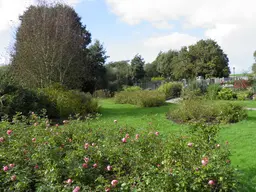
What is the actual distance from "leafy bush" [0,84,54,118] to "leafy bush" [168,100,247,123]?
5267 mm

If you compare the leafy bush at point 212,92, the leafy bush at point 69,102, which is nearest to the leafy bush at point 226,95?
the leafy bush at point 212,92

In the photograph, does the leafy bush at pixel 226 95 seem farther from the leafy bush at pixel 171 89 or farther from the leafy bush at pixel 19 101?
the leafy bush at pixel 19 101

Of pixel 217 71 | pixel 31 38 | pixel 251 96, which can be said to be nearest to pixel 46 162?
pixel 31 38

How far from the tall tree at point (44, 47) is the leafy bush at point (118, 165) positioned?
11.7 metres

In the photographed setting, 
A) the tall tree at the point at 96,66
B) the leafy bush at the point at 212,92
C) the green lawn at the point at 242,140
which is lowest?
the green lawn at the point at 242,140

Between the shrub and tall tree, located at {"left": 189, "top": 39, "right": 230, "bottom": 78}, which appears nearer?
the shrub

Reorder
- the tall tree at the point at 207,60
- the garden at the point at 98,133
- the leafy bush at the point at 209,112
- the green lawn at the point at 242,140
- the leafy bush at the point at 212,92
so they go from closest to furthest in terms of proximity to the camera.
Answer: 1. the garden at the point at 98,133
2. the green lawn at the point at 242,140
3. the leafy bush at the point at 209,112
4. the leafy bush at the point at 212,92
5. the tall tree at the point at 207,60

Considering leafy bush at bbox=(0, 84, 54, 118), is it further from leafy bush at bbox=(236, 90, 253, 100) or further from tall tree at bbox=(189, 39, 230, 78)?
tall tree at bbox=(189, 39, 230, 78)

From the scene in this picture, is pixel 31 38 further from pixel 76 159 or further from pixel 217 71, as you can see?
pixel 217 71

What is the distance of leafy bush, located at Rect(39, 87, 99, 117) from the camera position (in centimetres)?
1150

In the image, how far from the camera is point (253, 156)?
4.96 meters

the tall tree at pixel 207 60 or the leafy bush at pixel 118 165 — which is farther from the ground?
the tall tree at pixel 207 60

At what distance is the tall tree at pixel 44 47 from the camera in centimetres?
1484

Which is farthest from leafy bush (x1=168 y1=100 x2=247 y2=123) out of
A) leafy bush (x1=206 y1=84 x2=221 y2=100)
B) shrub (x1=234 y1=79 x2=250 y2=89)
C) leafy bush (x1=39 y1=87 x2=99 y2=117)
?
shrub (x1=234 y1=79 x2=250 y2=89)
